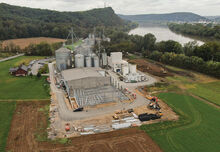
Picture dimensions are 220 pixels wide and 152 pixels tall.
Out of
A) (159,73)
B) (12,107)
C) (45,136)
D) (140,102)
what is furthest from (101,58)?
(45,136)

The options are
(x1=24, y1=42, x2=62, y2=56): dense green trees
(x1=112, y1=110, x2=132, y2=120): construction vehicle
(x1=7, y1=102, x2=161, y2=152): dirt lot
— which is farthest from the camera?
(x1=24, y1=42, x2=62, y2=56): dense green trees

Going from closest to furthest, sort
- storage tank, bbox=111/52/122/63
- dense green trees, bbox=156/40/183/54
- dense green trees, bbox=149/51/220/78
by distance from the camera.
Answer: dense green trees, bbox=149/51/220/78 < storage tank, bbox=111/52/122/63 < dense green trees, bbox=156/40/183/54

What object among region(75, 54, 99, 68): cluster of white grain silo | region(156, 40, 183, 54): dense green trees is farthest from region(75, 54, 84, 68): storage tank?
region(156, 40, 183, 54): dense green trees

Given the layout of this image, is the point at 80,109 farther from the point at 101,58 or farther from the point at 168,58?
the point at 168,58

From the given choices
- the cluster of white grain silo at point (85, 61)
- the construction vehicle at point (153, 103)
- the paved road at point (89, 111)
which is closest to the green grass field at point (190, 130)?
the construction vehicle at point (153, 103)

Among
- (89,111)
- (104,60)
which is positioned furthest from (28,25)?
(89,111)

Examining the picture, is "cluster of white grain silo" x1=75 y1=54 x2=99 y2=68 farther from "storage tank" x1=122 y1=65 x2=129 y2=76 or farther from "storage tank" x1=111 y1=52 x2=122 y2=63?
"storage tank" x1=122 y1=65 x2=129 y2=76

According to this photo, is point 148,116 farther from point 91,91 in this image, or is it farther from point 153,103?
point 91,91
